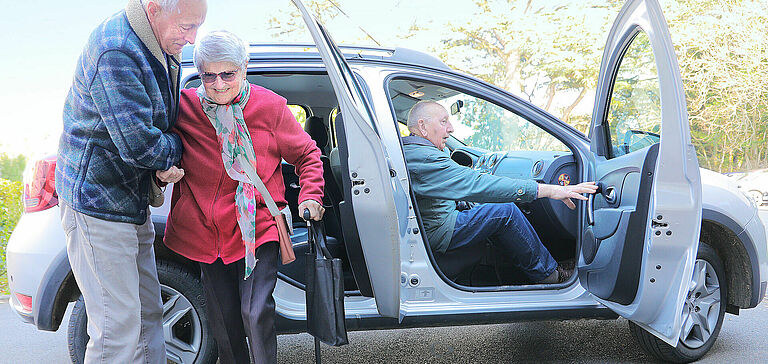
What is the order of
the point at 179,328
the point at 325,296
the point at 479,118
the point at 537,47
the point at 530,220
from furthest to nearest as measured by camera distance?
the point at 537,47 → the point at 479,118 → the point at 530,220 → the point at 179,328 → the point at 325,296

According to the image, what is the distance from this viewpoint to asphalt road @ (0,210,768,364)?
3363 millimetres

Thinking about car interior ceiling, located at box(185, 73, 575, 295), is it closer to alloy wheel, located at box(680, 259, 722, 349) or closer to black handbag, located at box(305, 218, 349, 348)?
black handbag, located at box(305, 218, 349, 348)

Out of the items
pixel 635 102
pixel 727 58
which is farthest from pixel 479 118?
pixel 727 58

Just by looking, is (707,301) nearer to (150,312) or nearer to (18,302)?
(150,312)

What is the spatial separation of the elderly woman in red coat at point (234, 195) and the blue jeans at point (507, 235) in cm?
98

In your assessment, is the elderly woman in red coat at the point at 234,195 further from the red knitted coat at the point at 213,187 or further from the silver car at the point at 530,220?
the silver car at the point at 530,220

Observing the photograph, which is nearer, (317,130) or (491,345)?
(491,345)

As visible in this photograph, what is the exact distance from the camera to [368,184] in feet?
8.07

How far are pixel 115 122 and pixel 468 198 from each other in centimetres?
159

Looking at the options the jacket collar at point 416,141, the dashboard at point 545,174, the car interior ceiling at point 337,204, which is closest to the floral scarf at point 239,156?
the car interior ceiling at point 337,204

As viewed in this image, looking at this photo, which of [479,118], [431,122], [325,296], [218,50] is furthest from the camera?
[479,118]

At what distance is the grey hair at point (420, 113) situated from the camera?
308 centimetres

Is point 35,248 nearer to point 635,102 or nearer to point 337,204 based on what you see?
point 337,204

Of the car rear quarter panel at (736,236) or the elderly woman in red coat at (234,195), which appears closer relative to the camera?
the elderly woman in red coat at (234,195)
